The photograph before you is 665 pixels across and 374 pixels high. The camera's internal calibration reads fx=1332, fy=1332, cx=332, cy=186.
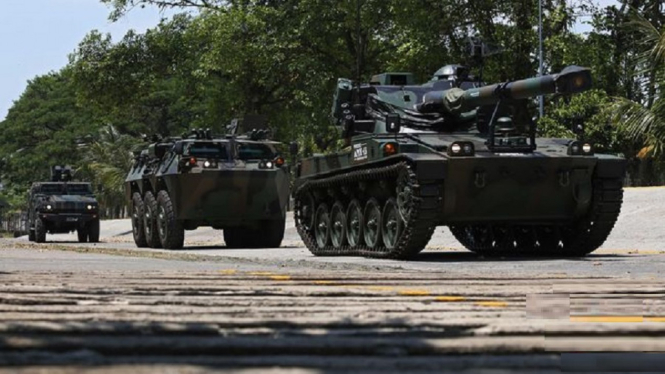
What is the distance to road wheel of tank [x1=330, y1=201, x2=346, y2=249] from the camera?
18.8 m

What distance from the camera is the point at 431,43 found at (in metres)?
32.7

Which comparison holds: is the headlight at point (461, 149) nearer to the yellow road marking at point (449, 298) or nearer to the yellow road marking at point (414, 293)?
the yellow road marking at point (414, 293)

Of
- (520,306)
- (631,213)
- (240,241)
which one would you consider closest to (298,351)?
(520,306)

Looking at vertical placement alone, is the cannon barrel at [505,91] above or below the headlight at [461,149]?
above

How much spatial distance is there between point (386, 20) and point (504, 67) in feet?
12.1

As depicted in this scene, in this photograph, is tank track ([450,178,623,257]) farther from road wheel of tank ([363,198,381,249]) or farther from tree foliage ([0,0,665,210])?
tree foliage ([0,0,665,210])

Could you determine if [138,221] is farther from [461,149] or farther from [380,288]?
[380,288]

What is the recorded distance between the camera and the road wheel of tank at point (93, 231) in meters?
34.2

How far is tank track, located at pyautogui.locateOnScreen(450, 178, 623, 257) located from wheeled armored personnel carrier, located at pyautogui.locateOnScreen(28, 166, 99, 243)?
50.9 ft

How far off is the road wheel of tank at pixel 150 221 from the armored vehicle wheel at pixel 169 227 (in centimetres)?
45

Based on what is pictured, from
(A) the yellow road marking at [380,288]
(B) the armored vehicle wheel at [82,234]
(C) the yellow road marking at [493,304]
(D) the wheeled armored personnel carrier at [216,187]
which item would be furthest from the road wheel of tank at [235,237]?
(C) the yellow road marking at [493,304]

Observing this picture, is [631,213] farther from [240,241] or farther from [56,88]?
[56,88]

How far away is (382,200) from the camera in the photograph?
17.4 m

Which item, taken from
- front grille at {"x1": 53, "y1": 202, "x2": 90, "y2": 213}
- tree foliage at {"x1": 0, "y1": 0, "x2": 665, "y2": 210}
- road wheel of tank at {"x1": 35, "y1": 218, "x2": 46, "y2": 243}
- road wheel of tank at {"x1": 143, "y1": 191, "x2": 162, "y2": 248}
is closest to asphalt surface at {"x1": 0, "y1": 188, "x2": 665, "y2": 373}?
road wheel of tank at {"x1": 143, "y1": 191, "x2": 162, "y2": 248}
